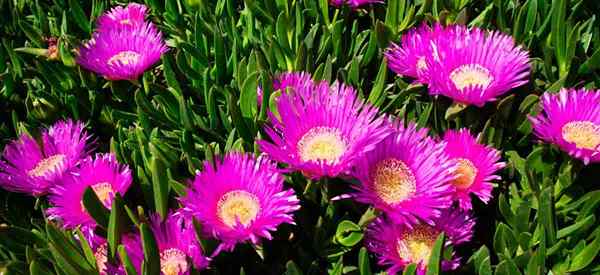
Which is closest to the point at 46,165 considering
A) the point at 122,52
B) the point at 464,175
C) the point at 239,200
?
the point at 122,52

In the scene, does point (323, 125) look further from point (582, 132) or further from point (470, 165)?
point (582, 132)

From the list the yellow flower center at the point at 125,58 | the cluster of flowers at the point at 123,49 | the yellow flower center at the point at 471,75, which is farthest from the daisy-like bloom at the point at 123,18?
the yellow flower center at the point at 471,75

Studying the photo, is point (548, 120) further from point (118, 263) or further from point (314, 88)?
point (118, 263)

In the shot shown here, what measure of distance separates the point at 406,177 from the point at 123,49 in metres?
0.66

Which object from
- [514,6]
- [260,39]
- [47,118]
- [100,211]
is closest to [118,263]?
[100,211]

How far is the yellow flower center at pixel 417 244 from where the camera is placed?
0.87 metres

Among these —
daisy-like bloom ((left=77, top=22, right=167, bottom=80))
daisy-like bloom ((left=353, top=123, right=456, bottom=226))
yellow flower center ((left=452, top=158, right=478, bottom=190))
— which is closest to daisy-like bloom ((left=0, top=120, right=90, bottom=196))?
daisy-like bloom ((left=77, top=22, right=167, bottom=80))

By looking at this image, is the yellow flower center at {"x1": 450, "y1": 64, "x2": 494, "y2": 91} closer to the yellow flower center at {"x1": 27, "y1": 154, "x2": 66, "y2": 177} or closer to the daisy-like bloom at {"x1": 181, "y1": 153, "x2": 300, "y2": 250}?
the daisy-like bloom at {"x1": 181, "y1": 153, "x2": 300, "y2": 250}

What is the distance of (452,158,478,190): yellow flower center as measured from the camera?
2.94 feet

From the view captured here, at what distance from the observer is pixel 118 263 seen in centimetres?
79

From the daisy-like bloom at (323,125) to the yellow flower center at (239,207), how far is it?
7cm

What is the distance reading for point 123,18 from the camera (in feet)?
4.55

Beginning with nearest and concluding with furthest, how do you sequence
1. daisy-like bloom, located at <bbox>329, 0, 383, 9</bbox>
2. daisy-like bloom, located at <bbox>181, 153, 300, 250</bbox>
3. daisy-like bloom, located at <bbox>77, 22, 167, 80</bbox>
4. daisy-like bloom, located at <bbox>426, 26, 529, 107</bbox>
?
daisy-like bloom, located at <bbox>181, 153, 300, 250</bbox>
daisy-like bloom, located at <bbox>426, 26, 529, 107</bbox>
daisy-like bloom, located at <bbox>77, 22, 167, 80</bbox>
daisy-like bloom, located at <bbox>329, 0, 383, 9</bbox>

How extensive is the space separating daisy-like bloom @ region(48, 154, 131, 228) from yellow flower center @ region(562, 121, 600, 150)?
686 millimetres
